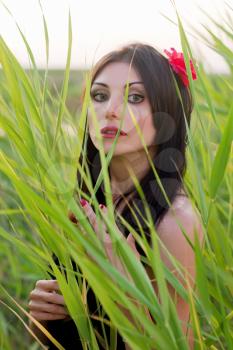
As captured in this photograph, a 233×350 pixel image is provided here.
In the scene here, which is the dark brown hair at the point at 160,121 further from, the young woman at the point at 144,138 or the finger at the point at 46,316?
the finger at the point at 46,316

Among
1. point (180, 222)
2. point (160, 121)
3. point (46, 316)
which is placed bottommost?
point (46, 316)

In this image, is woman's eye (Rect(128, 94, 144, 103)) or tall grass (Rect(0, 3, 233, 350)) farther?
woman's eye (Rect(128, 94, 144, 103))

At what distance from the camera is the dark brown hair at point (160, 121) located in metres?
0.92

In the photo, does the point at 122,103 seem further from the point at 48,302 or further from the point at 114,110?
the point at 48,302

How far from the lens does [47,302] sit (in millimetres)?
808

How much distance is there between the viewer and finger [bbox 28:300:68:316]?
0.80 meters

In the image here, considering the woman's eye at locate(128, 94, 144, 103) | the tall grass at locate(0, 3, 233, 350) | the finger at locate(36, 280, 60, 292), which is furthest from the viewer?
the woman's eye at locate(128, 94, 144, 103)

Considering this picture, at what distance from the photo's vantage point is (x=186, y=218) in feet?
2.68

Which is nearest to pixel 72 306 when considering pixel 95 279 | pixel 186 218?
pixel 95 279

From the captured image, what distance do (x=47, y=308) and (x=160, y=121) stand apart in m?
0.32

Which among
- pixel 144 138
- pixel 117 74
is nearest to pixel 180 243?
pixel 144 138

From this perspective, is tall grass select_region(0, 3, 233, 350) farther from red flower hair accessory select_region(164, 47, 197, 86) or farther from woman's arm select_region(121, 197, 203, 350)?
red flower hair accessory select_region(164, 47, 197, 86)

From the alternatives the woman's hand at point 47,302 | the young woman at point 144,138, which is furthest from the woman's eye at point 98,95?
the woman's hand at point 47,302

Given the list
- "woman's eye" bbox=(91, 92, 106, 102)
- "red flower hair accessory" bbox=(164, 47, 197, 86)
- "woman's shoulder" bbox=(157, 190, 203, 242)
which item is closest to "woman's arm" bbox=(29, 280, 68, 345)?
"woman's shoulder" bbox=(157, 190, 203, 242)
